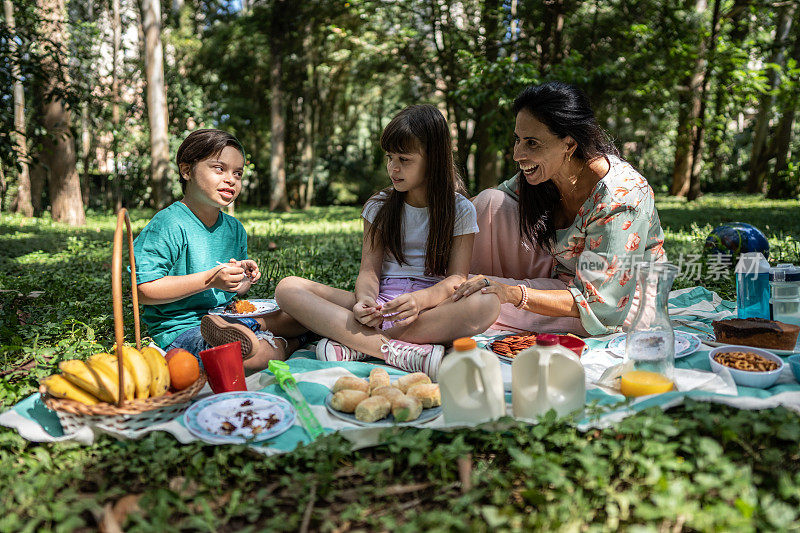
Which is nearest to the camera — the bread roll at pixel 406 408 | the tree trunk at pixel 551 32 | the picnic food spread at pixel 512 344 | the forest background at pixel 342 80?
the bread roll at pixel 406 408

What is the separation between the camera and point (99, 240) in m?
8.91

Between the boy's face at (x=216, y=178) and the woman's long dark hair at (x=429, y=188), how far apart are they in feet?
2.75

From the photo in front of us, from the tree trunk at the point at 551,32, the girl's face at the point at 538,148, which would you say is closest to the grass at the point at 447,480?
the girl's face at the point at 538,148

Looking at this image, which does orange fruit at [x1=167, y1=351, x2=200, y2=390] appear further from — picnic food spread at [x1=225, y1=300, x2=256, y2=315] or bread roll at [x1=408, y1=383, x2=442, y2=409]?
bread roll at [x1=408, y1=383, x2=442, y2=409]

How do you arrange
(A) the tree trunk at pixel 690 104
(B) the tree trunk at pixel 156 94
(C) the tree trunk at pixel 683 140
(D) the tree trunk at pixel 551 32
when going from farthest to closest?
(C) the tree trunk at pixel 683 140, (A) the tree trunk at pixel 690 104, (B) the tree trunk at pixel 156 94, (D) the tree trunk at pixel 551 32

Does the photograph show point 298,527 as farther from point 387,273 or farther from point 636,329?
point 387,273

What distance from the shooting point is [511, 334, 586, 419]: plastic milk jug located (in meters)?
2.13

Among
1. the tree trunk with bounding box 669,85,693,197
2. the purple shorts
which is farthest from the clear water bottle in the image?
the tree trunk with bounding box 669,85,693,197

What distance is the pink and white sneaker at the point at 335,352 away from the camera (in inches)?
121

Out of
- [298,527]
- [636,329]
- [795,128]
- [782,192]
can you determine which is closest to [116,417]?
[298,527]

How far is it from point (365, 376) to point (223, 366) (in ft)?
2.50

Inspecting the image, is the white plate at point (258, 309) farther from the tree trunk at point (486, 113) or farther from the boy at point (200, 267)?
the tree trunk at point (486, 113)

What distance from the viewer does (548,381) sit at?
2158 millimetres

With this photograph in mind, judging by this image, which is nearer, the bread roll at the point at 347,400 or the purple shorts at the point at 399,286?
the bread roll at the point at 347,400
